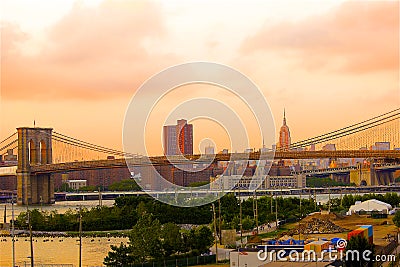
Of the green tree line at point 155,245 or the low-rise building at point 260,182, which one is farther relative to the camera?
the low-rise building at point 260,182

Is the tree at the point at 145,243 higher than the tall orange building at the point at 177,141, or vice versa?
the tall orange building at the point at 177,141

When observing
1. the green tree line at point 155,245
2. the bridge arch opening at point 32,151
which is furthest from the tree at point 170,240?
the bridge arch opening at point 32,151

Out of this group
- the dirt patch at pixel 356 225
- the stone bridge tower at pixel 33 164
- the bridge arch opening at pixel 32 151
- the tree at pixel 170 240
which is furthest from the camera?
the bridge arch opening at pixel 32 151

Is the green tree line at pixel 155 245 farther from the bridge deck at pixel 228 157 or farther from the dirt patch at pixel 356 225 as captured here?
the bridge deck at pixel 228 157

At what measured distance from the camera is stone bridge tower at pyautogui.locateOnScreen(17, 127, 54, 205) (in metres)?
37.9

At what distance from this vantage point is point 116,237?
22.1 meters

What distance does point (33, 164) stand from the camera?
39.8 meters

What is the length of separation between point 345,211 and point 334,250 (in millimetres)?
15839

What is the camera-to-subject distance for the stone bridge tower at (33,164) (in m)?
37.9

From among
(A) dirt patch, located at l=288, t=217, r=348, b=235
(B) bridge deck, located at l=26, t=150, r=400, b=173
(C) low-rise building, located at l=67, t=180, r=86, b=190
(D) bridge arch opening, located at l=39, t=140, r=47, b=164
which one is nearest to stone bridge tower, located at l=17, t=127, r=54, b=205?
(D) bridge arch opening, located at l=39, t=140, r=47, b=164

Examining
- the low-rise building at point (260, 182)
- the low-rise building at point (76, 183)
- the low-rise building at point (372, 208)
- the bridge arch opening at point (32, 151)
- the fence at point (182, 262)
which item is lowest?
Answer: the fence at point (182, 262)

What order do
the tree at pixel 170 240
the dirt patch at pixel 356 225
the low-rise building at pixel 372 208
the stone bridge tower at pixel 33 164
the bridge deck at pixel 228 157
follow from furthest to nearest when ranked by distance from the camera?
1. the stone bridge tower at pixel 33 164
2. the bridge deck at pixel 228 157
3. the low-rise building at pixel 372 208
4. the dirt patch at pixel 356 225
5. the tree at pixel 170 240

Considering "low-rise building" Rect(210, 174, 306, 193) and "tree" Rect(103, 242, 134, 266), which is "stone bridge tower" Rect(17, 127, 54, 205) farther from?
"tree" Rect(103, 242, 134, 266)

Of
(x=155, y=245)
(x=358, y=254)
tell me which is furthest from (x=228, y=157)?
(x=358, y=254)
